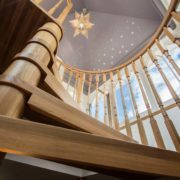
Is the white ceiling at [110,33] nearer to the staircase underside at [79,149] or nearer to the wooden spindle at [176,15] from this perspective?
the wooden spindle at [176,15]

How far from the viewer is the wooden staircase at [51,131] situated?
604 mm

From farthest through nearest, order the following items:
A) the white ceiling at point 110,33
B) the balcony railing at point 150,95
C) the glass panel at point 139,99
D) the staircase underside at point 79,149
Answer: the white ceiling at point 110,33, the glass panel at point 139,99, the balcony railing at point 150,95, the staircase underside at point 79,149

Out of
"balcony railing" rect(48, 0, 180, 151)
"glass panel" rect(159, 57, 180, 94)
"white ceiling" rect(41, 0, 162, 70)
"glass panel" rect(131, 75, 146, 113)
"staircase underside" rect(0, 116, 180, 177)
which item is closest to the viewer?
"staircase underside" rect(0, 116, 180, 177)

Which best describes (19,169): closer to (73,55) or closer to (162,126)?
(162,126)

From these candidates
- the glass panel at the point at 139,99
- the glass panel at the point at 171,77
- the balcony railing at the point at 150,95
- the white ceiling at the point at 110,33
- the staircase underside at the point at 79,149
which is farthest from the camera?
the white ceiling at the point at 110,33

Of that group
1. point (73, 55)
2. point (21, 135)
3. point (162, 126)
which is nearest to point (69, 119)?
point (21, 135)

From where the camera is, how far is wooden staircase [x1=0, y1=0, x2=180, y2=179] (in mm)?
604

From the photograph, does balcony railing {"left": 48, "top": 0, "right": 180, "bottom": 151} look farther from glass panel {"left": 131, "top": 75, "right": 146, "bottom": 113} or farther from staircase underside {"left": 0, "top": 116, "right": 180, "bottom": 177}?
staircase underside {"left": 0, "top": 116, "right": 180, "bottom": 177}

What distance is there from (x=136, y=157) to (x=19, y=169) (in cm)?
104

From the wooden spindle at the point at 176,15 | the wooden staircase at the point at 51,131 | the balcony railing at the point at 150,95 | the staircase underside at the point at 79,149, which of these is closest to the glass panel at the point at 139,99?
the balcony railing at the point at 150,95

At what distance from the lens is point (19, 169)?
4.62 ft

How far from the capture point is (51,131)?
0.64 metres

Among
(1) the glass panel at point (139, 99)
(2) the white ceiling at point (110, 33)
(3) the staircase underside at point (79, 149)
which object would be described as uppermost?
(2) the white ceiling at point (110, 33)

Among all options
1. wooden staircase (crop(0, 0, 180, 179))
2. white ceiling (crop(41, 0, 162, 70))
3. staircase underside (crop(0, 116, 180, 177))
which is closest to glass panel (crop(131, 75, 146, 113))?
white ceiling (crop(41, 0, 162, 70))
